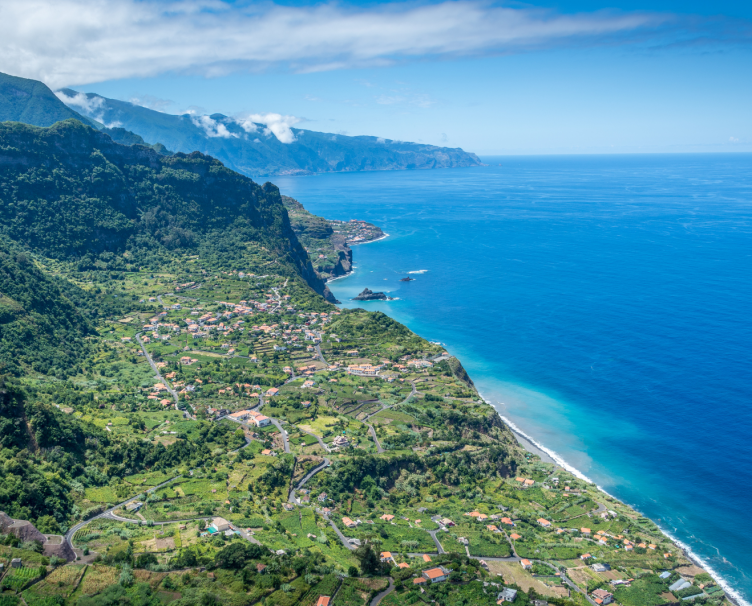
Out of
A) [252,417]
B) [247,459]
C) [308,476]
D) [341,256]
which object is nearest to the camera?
[308,476]

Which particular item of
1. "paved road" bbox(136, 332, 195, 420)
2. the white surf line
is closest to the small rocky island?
"paved road" bbox(136, 332, 195, 420)

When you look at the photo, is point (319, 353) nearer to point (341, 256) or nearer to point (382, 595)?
point (382, 595)

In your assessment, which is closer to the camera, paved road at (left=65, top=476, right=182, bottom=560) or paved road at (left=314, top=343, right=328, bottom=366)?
paved road at (left=65, top=476, right=182, bottom=560)

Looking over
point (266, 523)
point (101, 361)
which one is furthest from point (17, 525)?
point (101, 361)

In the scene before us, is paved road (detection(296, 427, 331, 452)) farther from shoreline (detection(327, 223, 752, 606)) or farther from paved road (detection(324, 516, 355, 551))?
shoreline (detection(327, 223, 752, 606))

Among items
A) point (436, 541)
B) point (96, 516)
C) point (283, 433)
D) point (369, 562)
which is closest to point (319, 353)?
point (283, 433)

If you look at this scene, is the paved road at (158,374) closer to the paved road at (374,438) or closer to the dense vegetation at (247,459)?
the dense vegetation at (247,459)

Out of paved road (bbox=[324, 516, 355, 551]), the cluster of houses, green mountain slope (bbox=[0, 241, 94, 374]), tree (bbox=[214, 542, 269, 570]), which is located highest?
green mountain slope (bbox=[0, 241, 94, 374])

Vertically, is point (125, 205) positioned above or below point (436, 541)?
above
